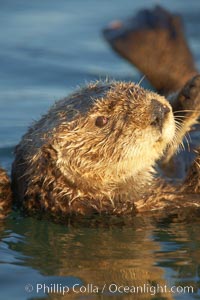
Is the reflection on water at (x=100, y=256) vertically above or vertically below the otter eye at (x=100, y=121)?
below

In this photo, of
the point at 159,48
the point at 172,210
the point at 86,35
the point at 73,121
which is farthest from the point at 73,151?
the point at 86,35

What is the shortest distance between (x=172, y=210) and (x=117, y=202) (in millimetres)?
421

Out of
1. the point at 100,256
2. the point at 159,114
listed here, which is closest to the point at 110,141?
the point at 159,114

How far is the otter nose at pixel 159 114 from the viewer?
637 centimetres

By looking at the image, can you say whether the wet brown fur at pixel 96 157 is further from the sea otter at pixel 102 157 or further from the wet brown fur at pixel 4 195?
the wet brown fur at pixel 4 195

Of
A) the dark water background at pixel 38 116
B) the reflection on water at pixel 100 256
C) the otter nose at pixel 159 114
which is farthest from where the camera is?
the otter nose at pixel 159 114

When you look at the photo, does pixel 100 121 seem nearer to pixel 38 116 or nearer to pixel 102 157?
pixel 102 157

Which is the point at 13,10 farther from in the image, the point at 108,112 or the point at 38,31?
the point at 108,112

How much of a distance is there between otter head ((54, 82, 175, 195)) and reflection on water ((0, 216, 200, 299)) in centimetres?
42

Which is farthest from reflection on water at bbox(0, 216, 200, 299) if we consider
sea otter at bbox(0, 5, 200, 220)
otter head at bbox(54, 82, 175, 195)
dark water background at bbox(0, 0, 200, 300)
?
otter head at bbox(54, 82, 175, 195)

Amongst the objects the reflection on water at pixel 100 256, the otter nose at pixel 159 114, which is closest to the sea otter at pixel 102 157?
the otter nose at pixel 159 114

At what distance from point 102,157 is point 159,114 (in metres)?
0.54

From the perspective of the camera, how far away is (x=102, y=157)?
258 inches

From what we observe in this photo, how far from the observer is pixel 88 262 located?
20.0 feet
